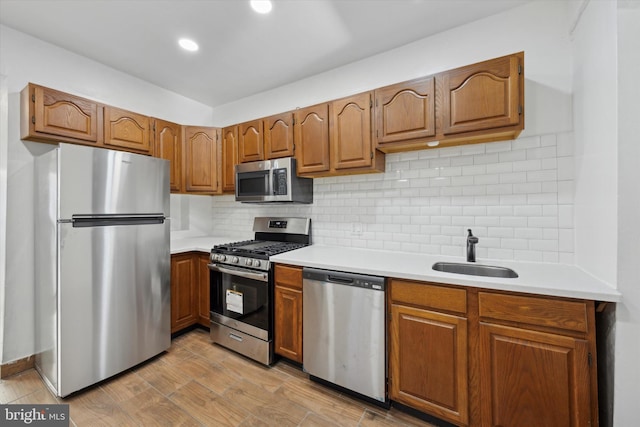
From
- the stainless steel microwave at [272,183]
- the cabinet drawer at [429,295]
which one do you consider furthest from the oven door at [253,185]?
the cabinet drawer at [429,295]

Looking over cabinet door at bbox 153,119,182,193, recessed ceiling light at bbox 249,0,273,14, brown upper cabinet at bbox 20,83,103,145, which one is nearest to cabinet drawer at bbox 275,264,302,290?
cabinet door at bbox 153,119,182,193

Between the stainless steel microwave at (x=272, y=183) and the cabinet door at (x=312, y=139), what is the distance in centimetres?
14

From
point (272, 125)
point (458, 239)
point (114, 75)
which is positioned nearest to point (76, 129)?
point (114, 75)

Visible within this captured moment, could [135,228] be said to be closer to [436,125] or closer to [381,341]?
[381,341]

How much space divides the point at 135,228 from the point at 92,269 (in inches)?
15.8

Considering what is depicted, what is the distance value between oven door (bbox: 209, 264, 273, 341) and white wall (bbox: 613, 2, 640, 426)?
2049 millimetres

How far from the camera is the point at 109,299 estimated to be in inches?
78.5

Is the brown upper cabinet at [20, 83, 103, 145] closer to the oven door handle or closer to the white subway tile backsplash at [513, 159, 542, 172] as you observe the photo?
the oven door handle

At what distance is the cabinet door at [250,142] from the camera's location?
2.76 meters

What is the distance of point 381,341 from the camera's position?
Answer: 167 cm

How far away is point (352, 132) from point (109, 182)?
198cm

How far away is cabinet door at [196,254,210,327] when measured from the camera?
274cm

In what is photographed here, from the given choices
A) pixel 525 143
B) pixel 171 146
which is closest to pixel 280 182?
pixel 171 146

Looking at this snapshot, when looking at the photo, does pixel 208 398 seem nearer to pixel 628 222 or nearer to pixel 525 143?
pixel 628 222
